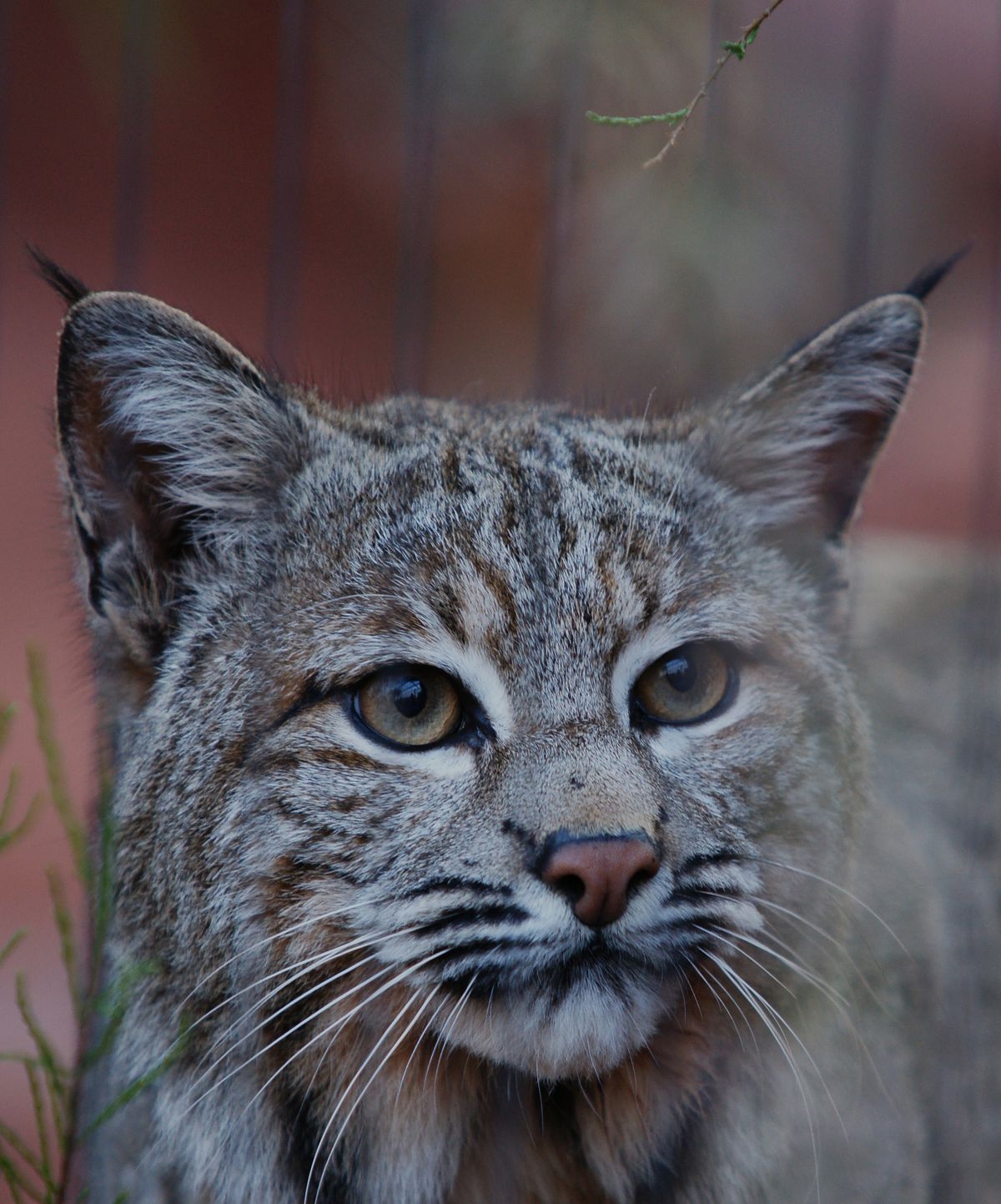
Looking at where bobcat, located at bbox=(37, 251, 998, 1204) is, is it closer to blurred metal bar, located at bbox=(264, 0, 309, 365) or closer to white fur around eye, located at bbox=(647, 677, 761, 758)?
white fur around eye, located at bbox=(647, 677, 761, 758)

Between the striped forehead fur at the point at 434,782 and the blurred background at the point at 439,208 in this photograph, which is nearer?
the striped forehead fur at the point at 434,782

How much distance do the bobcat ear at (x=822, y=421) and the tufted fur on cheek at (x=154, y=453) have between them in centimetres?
87

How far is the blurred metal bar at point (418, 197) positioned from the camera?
165 inches

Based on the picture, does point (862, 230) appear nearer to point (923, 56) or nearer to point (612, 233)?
point (923, 56)

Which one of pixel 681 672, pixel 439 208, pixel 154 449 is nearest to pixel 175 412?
pixel 154 449

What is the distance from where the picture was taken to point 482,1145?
7.02ft

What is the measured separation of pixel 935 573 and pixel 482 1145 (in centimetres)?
298

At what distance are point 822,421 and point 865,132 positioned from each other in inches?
116

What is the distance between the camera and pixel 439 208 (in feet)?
17.0

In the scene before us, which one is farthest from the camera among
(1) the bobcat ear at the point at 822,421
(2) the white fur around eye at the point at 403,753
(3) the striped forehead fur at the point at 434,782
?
(1) the bobcat ear at the point at 822,421

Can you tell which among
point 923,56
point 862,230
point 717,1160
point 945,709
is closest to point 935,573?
point 945,709

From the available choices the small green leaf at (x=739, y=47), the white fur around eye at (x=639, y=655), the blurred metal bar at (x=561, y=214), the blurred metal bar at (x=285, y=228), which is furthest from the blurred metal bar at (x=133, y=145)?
the small green leaf at (x=739, y=47)

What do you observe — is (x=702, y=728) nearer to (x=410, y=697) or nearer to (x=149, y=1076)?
(x=410, y=697)

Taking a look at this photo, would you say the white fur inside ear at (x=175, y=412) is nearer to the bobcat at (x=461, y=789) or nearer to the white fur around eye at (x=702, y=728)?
the bobcat at (x=461, y=789)
